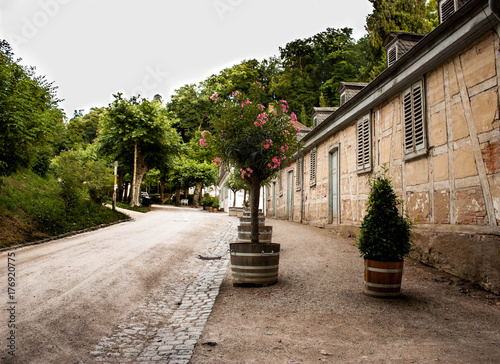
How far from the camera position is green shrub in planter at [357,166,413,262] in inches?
199

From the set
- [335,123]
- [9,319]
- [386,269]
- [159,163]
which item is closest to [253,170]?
[386,269]

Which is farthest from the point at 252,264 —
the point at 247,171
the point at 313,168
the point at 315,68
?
the point at 315,68

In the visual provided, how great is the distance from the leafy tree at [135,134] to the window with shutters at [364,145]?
19.4 meters

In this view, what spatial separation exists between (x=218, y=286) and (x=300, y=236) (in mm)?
6056

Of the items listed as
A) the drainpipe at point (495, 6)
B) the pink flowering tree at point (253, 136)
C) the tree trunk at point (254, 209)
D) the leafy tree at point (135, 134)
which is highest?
the leafy tree at point (135, 134)

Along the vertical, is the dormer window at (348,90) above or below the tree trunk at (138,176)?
above

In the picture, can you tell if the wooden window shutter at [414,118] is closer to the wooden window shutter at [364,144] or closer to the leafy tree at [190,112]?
the wooden window shutter at [364,144]

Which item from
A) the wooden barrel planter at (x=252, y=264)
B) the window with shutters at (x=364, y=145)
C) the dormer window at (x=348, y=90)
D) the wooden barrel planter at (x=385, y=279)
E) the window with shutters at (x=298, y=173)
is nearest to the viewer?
the wooden barrel planter at (x=385, y=279)

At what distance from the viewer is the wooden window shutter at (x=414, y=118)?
297 inches

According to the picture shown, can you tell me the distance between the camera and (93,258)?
25.6ft

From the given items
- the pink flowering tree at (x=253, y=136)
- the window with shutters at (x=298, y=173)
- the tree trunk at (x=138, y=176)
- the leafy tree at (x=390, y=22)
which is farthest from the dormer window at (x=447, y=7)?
the tree trunk at (x=138, y=176)

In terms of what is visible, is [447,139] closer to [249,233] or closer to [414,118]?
[414,118]

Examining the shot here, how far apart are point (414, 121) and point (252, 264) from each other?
488 centimetres

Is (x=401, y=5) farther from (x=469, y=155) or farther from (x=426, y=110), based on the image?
(x=469, y=155)
